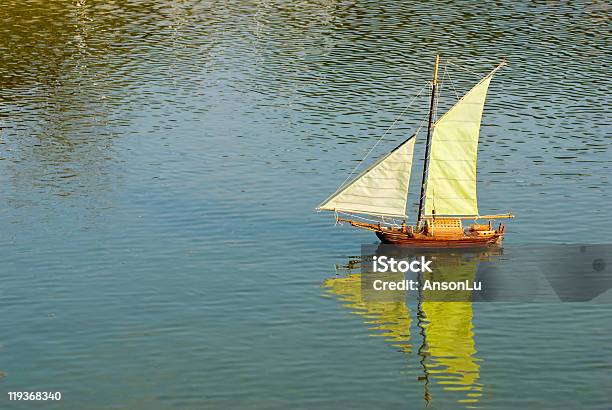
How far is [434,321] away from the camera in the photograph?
86375 mm

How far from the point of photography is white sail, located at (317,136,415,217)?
9644cm

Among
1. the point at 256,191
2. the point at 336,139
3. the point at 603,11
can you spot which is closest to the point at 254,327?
the point at 256,191

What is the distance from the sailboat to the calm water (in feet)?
11.3

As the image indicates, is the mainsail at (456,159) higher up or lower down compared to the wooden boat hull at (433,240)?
higher up

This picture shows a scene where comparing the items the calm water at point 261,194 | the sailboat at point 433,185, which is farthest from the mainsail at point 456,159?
the calm water at point 261,194

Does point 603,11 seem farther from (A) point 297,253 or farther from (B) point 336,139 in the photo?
(A) point 297,253

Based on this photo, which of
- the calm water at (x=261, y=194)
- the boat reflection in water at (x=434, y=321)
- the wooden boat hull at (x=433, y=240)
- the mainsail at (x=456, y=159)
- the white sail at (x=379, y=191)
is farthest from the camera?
the wooden boat hull at (x=433, y=240)

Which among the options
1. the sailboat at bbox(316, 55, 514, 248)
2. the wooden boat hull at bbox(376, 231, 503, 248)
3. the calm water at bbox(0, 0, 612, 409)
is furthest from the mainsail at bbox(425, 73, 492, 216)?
the calm water at bbox(0, 0, 612, 409)

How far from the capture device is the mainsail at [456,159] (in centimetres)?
9631

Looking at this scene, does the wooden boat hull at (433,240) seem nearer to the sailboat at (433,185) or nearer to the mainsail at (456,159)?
the sailboat at (433,185)

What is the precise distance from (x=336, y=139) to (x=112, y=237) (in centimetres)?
3323

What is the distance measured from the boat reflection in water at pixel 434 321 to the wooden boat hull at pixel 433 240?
1.98ft
